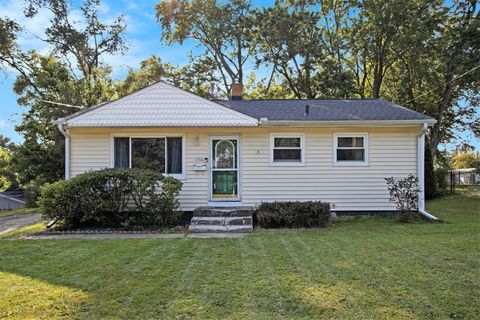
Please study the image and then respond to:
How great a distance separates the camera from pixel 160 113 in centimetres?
911

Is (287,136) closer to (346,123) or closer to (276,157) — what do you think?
(276,157)

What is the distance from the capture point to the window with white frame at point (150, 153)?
955cm

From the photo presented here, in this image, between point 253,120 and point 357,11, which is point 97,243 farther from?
point 357,11

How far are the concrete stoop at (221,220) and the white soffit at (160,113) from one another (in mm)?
2387

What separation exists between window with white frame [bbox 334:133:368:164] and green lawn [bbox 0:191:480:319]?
3202mm

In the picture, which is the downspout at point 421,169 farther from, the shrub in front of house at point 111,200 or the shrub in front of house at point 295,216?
the shrub in front of house at point 111,200

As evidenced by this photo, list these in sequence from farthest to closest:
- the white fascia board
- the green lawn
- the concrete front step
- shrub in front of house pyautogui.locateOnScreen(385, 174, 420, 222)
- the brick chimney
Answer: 1. the brick chimney
2. the white fascia board
3. shrub in front of house pyautogui.locateOnScreen(385, 174, 420, 222)
4. the concrete front step
5. the green lawn

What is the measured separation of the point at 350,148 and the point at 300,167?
5.27 feet

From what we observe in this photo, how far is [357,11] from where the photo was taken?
2050 centimetres

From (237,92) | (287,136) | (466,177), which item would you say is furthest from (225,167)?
(466,177)

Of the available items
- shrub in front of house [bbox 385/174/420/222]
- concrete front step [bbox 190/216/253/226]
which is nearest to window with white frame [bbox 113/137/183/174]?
concrete front step [bbox 190/216/253/226]

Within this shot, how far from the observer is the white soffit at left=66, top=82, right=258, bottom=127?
895 centimetres

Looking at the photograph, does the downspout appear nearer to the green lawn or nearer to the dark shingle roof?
the dark shingle roof

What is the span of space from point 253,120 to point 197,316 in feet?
21.2
